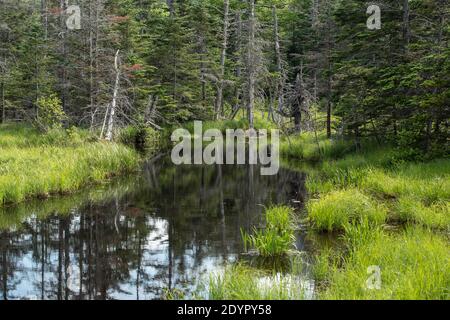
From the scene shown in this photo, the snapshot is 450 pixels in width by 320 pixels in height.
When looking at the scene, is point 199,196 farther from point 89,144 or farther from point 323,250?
point 323,250

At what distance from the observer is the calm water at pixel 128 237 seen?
348 inches

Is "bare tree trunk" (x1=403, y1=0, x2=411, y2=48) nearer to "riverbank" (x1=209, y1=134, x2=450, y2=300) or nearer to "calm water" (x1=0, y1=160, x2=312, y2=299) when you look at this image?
"riverbank" (x1=209, y1=134, x2=450, y2=300)

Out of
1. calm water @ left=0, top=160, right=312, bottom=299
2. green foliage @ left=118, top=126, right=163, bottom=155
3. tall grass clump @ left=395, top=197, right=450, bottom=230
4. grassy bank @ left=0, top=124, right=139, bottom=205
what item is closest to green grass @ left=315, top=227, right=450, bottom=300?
tall grass clump @ left=395, top=197, right=450, bottom=230

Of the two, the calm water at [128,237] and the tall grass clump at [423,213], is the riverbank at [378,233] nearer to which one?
the tall grass clump at [423,213]

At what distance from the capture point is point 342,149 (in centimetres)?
2262

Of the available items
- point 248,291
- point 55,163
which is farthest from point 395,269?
point 55,163

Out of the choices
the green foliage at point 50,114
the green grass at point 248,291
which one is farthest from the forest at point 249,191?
the green foliage at point 50,114

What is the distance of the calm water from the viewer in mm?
8844

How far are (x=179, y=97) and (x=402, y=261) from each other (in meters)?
29.9

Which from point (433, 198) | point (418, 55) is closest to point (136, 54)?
point (418, 55)

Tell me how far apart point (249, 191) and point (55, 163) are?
23.1 ft

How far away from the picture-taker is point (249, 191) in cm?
1794

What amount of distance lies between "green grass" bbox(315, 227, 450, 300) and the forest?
0.03 metres

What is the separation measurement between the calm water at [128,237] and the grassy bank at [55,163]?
0.57m
